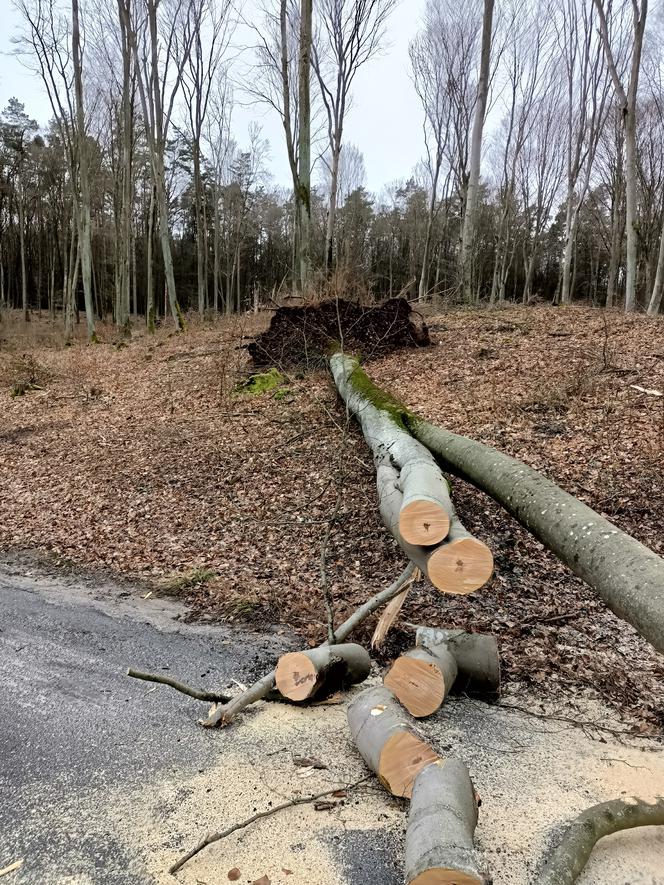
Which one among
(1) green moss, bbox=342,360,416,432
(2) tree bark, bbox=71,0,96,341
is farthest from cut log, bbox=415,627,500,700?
(2) tree bark, bbox=71,0,96,341

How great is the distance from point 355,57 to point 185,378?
15.4m

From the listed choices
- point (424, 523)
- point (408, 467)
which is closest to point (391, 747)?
point (424, 523)

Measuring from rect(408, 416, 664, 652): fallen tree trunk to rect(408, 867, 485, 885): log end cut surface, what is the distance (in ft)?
4.04

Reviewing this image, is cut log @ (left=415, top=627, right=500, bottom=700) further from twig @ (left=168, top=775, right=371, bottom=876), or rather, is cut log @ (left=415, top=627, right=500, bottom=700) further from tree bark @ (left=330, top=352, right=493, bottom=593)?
A: twig @ (left=168, top=775, right=371, bottom=876)

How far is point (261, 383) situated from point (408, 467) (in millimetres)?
6395

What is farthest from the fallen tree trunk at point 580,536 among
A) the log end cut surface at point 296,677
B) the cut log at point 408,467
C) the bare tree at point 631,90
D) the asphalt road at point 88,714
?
the bare tree at point 631,90

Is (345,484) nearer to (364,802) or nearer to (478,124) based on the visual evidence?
(364,802)

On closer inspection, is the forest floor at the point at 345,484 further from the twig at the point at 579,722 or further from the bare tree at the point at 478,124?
the bare tree at the point at 478,124

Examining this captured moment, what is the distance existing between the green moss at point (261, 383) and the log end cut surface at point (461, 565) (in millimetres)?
7301

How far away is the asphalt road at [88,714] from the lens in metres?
2.05

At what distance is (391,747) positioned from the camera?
229 centimetres

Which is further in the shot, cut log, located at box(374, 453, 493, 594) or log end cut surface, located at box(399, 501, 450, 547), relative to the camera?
log end cut surface, located at box(399, 501, 450, 547)

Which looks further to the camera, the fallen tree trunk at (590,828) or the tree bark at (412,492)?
the tree bark at (412,492)

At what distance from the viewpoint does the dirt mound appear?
10.5m
